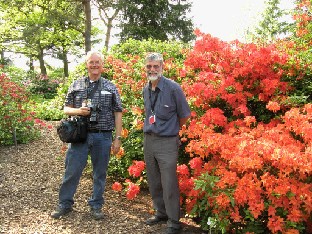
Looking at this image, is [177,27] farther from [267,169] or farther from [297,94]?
[267,169]

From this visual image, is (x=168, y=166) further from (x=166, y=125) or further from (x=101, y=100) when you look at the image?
(x=101, y=100)

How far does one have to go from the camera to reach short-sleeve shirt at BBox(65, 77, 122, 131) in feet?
13.1

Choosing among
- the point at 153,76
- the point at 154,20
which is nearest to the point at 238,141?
the point at 153,76

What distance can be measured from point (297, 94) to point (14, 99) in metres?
5.37

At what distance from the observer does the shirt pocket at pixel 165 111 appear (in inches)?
145

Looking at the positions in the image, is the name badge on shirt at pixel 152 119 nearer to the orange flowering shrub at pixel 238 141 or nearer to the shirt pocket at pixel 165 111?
the shirt pocket at pixel 165 111

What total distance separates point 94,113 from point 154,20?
1479cm

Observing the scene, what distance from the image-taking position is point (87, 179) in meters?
5.43

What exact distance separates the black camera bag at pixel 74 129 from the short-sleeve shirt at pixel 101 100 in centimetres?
10

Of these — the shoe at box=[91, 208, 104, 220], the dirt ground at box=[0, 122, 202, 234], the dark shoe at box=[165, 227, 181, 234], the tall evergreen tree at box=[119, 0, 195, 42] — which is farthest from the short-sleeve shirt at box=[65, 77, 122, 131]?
the tall evergreen tree at box=[119, 0, 195, 42]

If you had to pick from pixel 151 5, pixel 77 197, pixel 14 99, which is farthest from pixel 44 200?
pixel 151 5

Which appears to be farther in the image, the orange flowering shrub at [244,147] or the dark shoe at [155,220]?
the dark shoe at [155,220]

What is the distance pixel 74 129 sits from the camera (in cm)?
386

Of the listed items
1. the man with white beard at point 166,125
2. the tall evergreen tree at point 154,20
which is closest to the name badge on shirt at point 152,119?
the man with white beard at point 166,125
